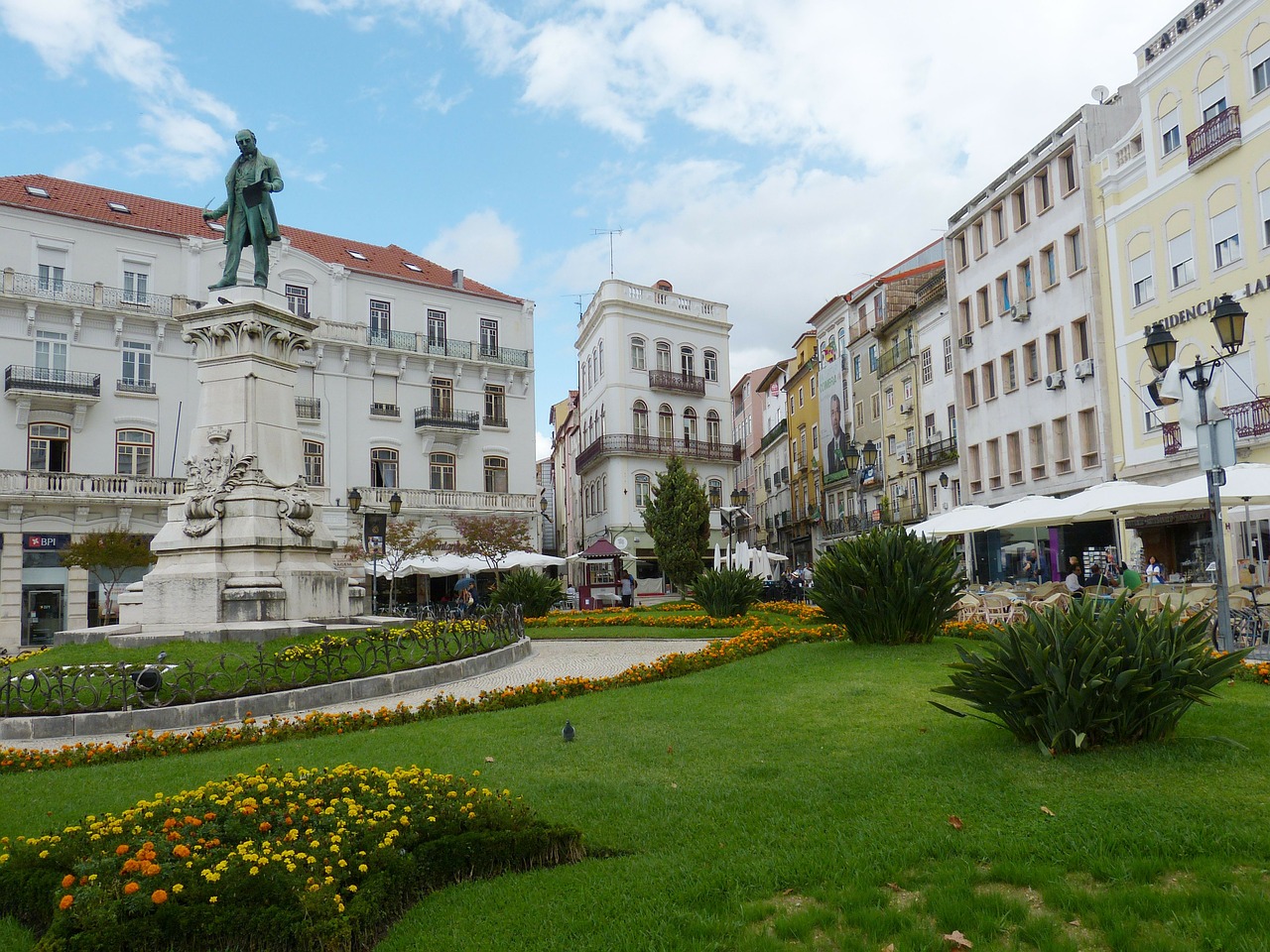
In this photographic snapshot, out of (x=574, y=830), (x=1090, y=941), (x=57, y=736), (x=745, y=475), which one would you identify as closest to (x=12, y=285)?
(x=57, y=736)

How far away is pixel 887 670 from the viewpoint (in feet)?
36.8

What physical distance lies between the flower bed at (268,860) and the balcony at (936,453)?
3814cm

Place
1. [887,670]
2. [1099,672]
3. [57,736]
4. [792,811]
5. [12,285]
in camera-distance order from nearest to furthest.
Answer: [792,811] → [1099,672] → [57,736] → [887,670] → [12,285]

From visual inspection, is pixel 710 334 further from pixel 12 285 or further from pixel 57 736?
pixel 57 736

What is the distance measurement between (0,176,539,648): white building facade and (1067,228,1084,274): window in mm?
24483

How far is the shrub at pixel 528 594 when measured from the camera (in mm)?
26172

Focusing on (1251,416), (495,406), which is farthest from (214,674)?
(495,406)

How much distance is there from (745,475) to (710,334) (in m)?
28.1

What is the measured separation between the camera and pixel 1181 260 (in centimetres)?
2767

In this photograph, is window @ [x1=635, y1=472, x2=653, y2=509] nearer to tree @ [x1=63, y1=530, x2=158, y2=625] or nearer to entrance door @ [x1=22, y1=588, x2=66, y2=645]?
tree @ [x1=63, y1=530, x2=158, y2=625]

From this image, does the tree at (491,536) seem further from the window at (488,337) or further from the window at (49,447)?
the window at (49,447)

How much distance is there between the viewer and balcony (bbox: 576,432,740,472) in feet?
168

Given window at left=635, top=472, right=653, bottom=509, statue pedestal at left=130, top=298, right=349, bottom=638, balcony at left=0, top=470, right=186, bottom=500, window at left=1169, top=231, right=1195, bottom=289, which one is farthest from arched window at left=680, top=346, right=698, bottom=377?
statue pedestal at left=130, top=298, right=349, bottom=638

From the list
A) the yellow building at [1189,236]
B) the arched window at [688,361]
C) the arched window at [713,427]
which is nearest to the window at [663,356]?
the arched window at [688,361]
